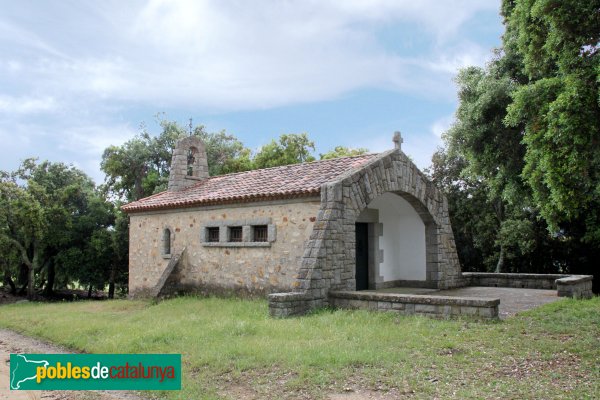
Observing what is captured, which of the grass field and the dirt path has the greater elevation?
the grass field

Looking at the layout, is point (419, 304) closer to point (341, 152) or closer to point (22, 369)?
point (22, 369)

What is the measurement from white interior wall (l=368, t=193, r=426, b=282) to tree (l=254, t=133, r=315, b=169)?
12.8 m

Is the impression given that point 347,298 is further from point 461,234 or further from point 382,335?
point 461,234

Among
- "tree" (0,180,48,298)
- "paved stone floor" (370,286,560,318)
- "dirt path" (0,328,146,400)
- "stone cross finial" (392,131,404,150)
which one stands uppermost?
"stone cross finial" (392,131,404,150)

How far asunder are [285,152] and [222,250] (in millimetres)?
14810

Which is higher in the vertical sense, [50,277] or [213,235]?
[213,235]

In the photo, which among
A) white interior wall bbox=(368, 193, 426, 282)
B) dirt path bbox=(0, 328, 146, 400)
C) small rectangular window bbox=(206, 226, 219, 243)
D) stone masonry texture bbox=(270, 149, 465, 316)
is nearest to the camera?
dirt path bbox=(0, 328, 146, 400)

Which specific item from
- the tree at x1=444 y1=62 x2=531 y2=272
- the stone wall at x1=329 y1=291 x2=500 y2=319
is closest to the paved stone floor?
the stone wall at x1=329 y1=291 x2=500 y2=319

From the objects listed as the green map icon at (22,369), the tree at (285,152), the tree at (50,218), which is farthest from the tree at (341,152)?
the green map icon at (22,369)

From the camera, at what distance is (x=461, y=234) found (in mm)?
23875

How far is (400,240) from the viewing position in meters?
16.4

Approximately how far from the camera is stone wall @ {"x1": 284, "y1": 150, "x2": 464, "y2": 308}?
1148cm

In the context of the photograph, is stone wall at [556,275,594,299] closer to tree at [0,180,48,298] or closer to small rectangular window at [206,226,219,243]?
small rectangular window at [206,226,219,243]

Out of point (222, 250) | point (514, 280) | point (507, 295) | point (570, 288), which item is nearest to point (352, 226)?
point (222, 250)
